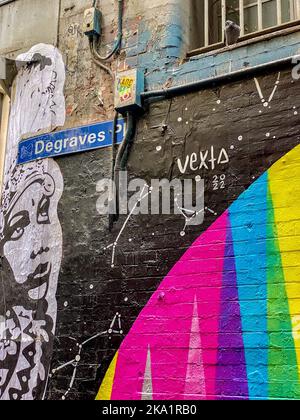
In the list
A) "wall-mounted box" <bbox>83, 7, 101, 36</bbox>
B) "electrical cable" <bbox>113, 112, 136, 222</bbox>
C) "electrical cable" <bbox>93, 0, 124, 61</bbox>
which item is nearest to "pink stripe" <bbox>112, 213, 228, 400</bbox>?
"electrical cable" <bbox>113, 112, 136, 222</bbox>

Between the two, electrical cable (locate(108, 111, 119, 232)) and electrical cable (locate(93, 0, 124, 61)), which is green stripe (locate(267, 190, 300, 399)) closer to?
electrical cable (locate(108, 111, 119, 232))

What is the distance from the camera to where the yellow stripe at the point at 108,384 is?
5.16 meters

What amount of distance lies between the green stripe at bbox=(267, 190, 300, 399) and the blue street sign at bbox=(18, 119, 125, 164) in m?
1.97

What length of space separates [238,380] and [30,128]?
3.61 metres

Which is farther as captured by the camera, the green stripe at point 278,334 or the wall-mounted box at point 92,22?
the wall-mounted box at point 92,22

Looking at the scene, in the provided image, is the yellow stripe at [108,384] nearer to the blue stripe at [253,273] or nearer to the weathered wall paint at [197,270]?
the weathered wall paint at [197,270]

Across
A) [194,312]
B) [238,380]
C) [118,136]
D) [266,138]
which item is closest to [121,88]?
[118,136]

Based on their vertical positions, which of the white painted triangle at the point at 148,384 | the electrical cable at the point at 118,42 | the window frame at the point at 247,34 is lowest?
the white painted triangle at the point at 148,384

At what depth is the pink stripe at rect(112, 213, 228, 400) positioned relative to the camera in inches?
187

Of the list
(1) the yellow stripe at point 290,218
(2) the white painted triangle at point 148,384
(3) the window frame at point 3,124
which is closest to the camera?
(1) the yellow stripe at point 290,218

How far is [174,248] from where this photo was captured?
5.13 meters

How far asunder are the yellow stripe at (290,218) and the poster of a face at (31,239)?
7.62 ft

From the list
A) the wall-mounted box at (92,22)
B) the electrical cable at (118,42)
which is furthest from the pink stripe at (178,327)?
the wall-mounted box at (92,22)

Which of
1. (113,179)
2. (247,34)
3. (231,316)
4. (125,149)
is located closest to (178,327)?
(231,316)
